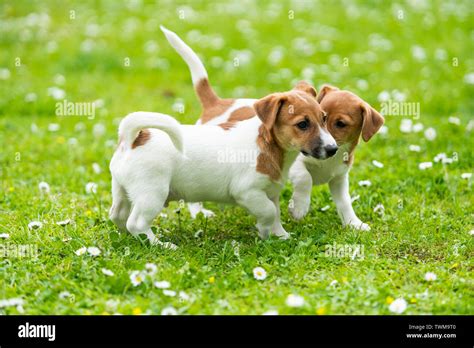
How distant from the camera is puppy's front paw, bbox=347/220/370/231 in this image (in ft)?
17.6

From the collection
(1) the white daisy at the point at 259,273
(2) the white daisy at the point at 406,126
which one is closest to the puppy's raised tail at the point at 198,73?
(1) the white daisy at the point at 259,273

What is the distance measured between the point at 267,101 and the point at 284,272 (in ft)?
3.69

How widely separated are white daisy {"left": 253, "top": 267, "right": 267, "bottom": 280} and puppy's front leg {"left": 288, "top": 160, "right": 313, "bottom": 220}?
88cm

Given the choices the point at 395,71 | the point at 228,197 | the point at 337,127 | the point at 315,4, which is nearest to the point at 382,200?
the point at 337,127

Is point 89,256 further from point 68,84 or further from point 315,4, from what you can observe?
point 315,4

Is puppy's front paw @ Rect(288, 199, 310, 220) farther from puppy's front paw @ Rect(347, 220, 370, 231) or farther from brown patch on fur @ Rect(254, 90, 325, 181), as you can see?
brown patch on fur @ Rect(254, 90, 325, 181)

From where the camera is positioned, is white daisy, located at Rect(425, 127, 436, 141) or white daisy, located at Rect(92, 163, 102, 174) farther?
white daisy, located at Rect(425, 127, 436, 141)

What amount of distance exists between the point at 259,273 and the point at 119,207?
1168 mm

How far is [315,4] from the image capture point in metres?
13.2

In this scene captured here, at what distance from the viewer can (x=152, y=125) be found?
449cm

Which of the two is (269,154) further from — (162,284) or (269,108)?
(162,284)

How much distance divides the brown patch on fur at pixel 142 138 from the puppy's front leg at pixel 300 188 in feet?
3.87

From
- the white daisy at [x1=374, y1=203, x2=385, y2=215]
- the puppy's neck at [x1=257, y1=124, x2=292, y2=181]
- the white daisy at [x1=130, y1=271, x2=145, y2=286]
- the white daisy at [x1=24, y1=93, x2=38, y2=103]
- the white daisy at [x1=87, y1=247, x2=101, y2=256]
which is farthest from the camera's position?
the white daisy at [x1=24, y1=93, x2=38, y2=103]

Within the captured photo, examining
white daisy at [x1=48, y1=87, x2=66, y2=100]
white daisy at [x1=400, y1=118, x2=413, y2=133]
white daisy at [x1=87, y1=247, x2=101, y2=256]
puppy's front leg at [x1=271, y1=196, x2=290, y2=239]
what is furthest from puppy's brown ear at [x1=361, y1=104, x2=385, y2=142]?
white daisy at [x1=48, y1=87, x2=66, y2=100]
